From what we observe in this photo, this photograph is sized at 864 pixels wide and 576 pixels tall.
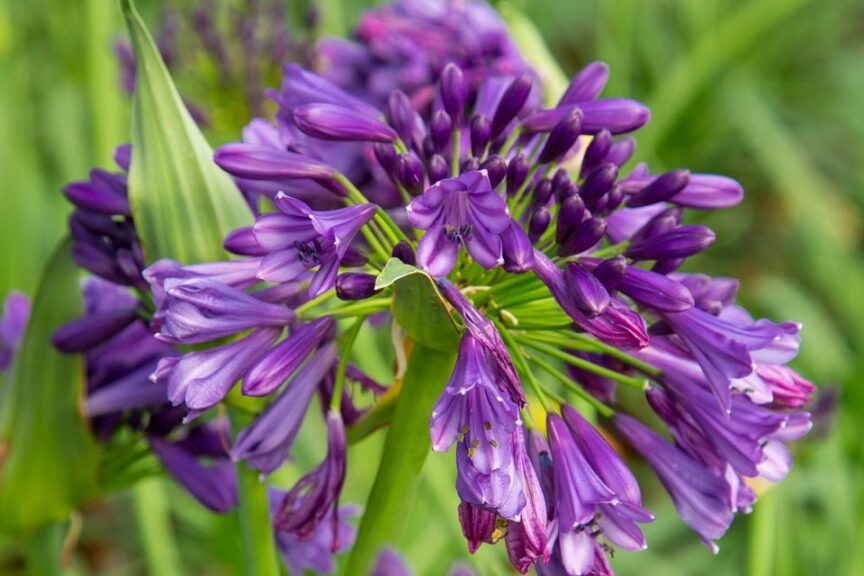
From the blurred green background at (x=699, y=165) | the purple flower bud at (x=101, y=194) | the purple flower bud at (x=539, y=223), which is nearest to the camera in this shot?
the purple flower bud at (x=539, y=223)

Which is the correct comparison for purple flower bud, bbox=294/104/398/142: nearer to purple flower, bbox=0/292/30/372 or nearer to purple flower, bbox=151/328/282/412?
purple flower, bbox=151/328/282/412

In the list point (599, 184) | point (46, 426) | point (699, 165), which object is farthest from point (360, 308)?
point (699, 165)

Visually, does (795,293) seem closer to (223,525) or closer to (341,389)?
(223,525)

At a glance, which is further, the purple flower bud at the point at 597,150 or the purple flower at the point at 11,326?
the purple flower at the point at 11,326

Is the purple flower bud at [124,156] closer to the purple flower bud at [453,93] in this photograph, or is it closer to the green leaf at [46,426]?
the green leaf at [46,426]

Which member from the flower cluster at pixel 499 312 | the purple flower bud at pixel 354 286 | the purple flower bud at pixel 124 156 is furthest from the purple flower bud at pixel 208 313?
the purple flower bud at pixel 124 156

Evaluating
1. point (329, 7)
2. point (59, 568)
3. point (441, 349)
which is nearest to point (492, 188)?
point (441, 349)
